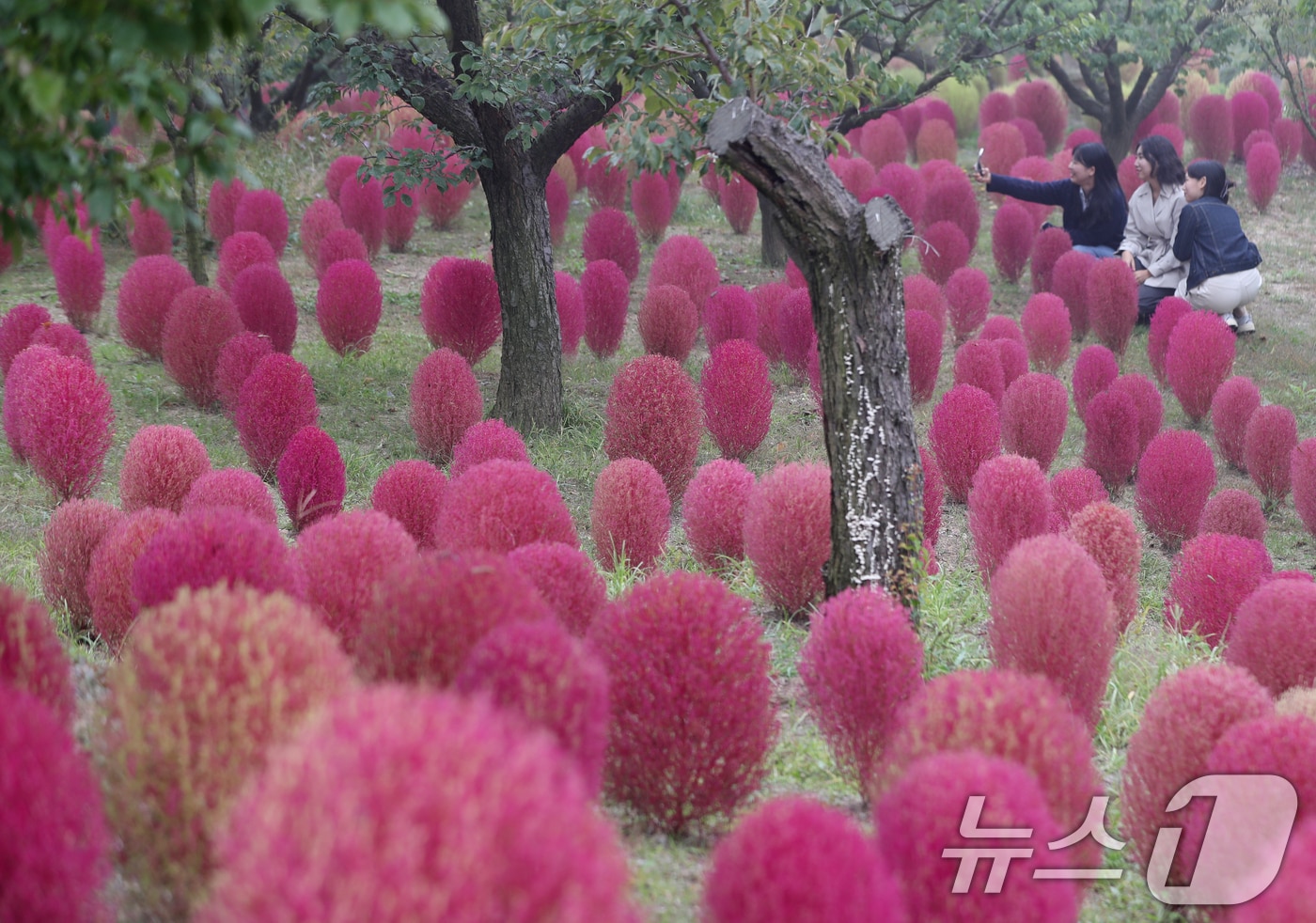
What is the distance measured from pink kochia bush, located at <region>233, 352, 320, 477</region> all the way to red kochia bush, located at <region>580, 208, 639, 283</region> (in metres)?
4.31

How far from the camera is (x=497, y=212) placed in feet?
22.7

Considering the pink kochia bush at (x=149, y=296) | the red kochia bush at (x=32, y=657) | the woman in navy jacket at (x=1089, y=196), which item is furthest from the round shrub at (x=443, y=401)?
the woman in navy jacket at (x=1089, y=196)

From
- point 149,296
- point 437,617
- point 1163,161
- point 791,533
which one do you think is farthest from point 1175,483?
point 149,296

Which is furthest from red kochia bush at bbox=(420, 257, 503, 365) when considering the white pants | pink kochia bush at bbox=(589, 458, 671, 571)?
the white pants

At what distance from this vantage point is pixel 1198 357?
7.85 m

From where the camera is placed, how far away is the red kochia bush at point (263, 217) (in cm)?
989

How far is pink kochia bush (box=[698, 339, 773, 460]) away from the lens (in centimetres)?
670

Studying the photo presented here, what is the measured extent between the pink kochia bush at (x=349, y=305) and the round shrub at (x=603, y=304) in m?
1.50

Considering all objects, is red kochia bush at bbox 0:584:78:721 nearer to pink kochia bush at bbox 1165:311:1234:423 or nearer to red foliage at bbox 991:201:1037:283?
pink kochia bush at bbox 1165:311:1234:423

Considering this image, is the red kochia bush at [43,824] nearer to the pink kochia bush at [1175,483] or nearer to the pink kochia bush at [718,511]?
the pink kochia bush at [718,511]

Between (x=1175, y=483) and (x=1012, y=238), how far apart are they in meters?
5.09

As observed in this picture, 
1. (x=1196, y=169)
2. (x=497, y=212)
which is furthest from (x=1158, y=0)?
(x=497, y=212)

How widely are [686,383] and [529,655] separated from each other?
13.8 ft

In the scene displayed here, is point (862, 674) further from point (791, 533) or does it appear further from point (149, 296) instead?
point (149, 296)
